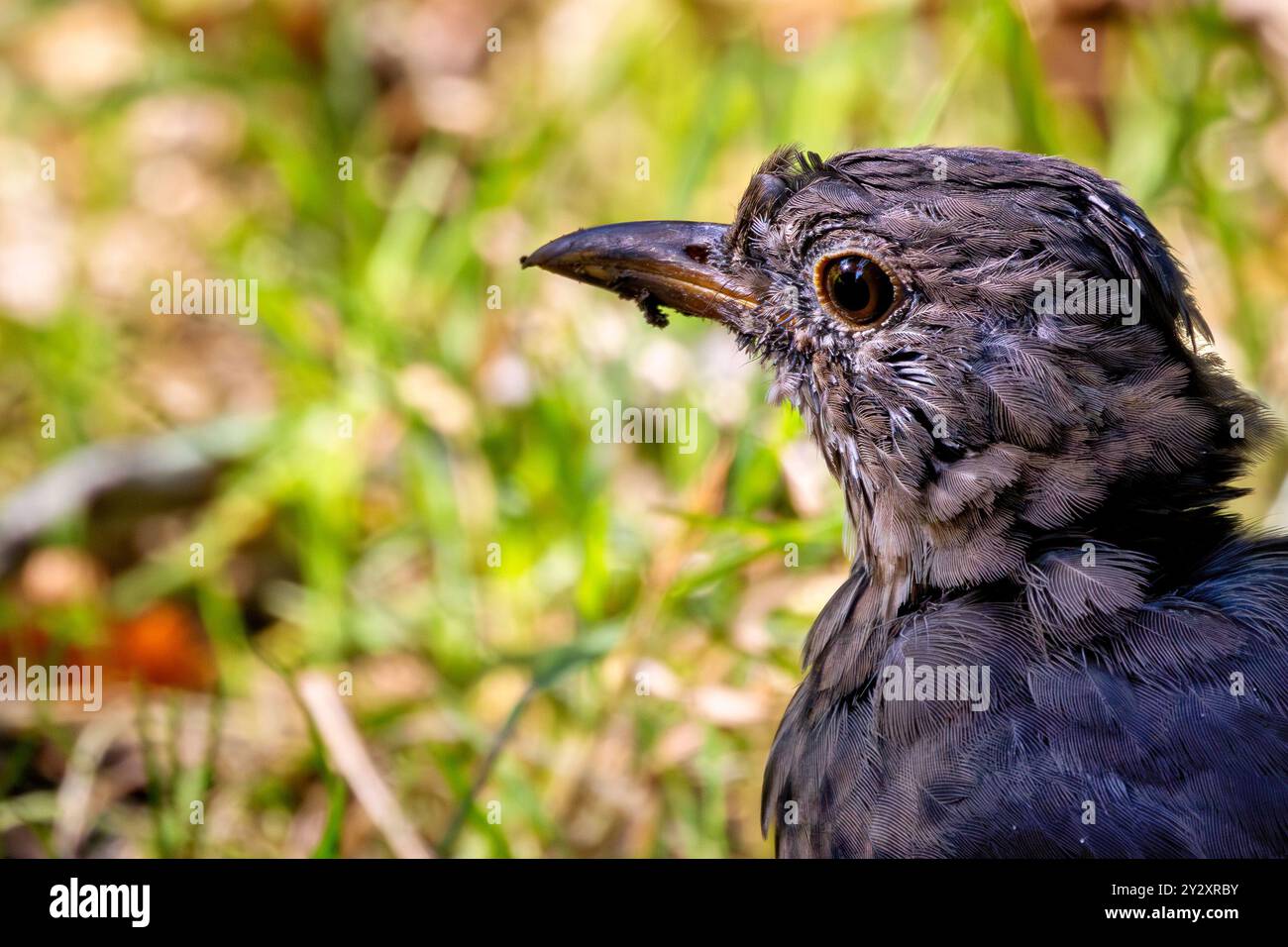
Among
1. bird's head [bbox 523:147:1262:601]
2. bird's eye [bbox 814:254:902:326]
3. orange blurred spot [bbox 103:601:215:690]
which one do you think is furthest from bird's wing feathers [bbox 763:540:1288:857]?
orange blurred spot [bbox 103:601:215:690]

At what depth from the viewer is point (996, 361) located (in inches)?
114

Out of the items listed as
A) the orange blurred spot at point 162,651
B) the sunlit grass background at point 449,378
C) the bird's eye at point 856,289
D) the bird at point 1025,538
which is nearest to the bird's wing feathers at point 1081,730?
the bird at point 1025,538

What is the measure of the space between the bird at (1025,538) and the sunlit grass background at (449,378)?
0.77 metres

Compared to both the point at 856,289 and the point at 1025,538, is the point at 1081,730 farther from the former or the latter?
the point at 856,289

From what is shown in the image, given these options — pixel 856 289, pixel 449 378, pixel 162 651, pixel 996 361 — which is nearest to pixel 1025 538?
pixel 996 361

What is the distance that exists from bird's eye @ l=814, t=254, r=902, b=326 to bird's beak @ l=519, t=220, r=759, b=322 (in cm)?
33

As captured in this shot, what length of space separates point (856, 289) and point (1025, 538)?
2.06 ft

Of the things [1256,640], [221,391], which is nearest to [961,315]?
[1256,640]

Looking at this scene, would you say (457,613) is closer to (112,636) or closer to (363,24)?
(112,636)

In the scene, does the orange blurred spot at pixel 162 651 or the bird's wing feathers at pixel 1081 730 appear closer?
the bird's wing feathers at pixel 1081 730

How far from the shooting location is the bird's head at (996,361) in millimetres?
2848

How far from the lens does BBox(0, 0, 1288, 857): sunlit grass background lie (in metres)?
3.99

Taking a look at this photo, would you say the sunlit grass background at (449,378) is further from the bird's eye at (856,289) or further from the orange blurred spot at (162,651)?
the bird's eye at (856,289)

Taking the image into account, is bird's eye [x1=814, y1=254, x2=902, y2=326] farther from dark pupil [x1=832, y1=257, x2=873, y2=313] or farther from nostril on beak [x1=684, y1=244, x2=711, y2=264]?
nostril on beak [x1=684, y1=244, x2=711, y2=264]
